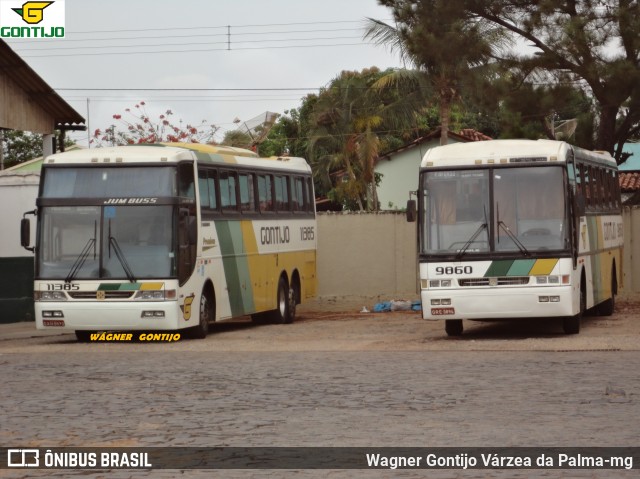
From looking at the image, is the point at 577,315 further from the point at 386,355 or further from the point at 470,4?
the point at 470,4

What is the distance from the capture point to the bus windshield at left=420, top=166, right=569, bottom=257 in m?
22.3

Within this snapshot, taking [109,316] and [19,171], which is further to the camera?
[19,171]

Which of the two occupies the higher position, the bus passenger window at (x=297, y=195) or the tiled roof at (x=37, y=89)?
the tiled roof at (x=37, y=89)

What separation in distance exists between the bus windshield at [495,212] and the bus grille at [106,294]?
4.84 metres

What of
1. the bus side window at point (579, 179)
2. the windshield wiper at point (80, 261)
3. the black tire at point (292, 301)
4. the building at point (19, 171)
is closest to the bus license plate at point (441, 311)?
the bus side window at point (579, 179)

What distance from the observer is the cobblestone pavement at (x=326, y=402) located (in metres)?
11.3

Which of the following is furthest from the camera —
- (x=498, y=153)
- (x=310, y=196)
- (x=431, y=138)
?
(x=431, y=138)

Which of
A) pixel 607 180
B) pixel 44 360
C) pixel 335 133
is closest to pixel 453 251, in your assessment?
pixel 44 360

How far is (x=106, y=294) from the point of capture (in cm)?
2344

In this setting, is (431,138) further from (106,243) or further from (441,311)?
(441,311)

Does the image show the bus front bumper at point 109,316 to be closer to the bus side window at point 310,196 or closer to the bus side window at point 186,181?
the bus side window at point 186,181

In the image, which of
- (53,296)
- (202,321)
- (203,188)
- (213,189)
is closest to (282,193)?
(213,189)

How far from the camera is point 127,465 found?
33.1 ft

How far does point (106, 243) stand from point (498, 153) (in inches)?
255
